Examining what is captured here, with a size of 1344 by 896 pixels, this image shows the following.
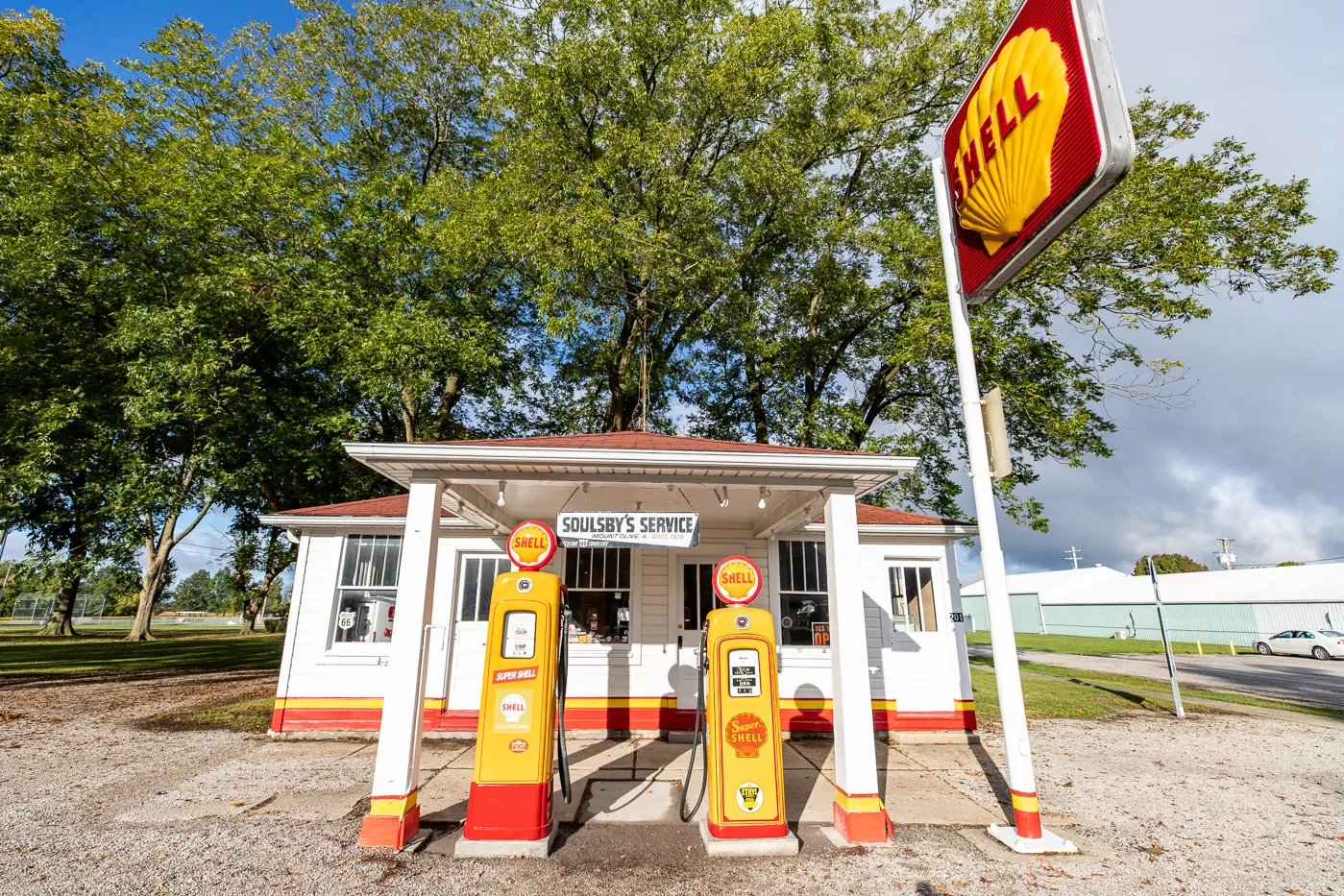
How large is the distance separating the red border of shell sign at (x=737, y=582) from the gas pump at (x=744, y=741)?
0.04 meters

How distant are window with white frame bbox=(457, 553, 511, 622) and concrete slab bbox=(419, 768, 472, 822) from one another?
2.18m

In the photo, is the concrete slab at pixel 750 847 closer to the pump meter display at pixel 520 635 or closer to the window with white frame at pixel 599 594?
the pump meter display at pixel 520 635

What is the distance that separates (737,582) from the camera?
4.98 meters

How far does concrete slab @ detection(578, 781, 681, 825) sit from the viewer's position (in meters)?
5.08

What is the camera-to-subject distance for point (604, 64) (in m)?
14.1

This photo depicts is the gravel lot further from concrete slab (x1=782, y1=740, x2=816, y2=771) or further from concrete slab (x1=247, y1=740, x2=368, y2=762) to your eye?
concrete slab (x1=782, y1=740, x2=816, y2=771)

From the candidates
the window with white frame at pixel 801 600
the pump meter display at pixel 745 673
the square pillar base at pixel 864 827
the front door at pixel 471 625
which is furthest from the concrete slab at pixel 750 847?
the front door at pixel 471 625

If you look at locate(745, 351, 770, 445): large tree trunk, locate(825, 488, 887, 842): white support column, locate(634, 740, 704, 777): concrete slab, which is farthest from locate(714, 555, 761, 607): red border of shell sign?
locate(745, 351, 770, 445): large tree trunk

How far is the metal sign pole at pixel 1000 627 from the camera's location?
4496 mm

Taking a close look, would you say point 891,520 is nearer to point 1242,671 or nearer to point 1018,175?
point 1018,175

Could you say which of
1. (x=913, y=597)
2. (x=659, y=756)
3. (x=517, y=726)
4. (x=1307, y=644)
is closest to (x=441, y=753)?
(x=659, y=756)

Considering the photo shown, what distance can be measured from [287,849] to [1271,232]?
17.9 m

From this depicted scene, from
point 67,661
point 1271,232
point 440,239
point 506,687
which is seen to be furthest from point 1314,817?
point 67,661

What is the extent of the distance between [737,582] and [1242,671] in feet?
77.2
